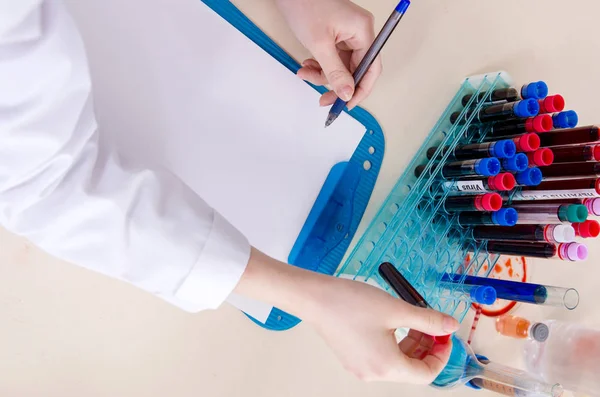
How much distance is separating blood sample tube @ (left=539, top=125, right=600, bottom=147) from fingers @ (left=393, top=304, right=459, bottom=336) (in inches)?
12.8

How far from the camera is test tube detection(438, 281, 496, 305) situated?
651 mm

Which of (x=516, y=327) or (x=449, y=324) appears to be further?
(x=516, y=327)

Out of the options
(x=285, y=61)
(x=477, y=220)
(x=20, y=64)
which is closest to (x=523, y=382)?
(x=477, y=220)

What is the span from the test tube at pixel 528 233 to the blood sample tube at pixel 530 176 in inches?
2.5

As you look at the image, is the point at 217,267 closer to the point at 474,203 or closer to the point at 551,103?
the point at 474,203

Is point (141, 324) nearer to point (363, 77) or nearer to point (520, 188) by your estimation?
point (363, 77)

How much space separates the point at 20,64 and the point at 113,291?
0.32 meters

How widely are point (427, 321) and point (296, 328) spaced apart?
23 centimetres

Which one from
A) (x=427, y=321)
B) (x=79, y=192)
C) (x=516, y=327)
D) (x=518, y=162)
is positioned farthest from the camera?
(x=516, y=327)

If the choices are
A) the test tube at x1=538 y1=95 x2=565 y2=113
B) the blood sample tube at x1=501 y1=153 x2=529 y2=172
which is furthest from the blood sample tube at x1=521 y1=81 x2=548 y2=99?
the blood sample tube at x1=501 y1=153 x2=529 y2=172

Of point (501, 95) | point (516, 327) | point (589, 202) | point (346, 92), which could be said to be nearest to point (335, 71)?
point (346, 92)

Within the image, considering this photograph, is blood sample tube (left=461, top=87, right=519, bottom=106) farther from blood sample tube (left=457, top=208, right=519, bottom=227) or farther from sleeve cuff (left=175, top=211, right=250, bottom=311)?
sleeve cuff (left=175, top=211, right=250, bottom=311)

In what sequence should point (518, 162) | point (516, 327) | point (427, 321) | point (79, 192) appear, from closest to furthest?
point (79, 192) → point (427, 321) → point (518, 162) → point (516, 327)

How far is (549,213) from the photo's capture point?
25.6 inches
